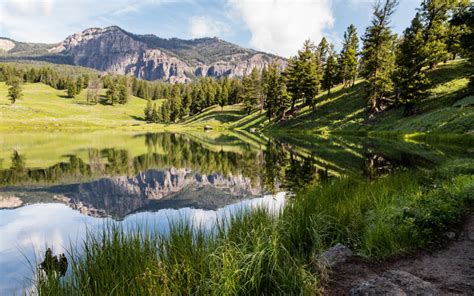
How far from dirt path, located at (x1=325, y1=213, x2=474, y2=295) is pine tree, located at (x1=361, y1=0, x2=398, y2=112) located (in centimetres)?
5320

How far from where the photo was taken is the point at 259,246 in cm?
589

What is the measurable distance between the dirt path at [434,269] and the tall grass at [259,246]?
34 centimetres

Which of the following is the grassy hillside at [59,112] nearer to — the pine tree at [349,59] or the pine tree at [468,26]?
the pine tree at [349,59]

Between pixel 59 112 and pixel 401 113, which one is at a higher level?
pixel 59 112

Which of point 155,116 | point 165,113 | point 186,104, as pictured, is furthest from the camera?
point 155,116

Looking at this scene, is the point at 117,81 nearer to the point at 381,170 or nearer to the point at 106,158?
the point at 106,158

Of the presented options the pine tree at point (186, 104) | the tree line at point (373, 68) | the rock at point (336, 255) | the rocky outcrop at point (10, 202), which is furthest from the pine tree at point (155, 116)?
the rock at point (336, 255)

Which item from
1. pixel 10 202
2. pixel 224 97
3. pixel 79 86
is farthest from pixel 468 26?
Answer: pixel 79 86

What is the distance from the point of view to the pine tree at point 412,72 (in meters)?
46.6

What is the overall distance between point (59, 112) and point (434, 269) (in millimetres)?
129098

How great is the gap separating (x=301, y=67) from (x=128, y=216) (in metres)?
69.1

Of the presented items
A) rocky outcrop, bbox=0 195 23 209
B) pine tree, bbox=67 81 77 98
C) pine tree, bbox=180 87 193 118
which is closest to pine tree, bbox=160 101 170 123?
pine tree, bbox=180 87 193 118

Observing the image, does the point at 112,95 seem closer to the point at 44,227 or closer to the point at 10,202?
the point at 10,202

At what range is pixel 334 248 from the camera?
7316 mm
